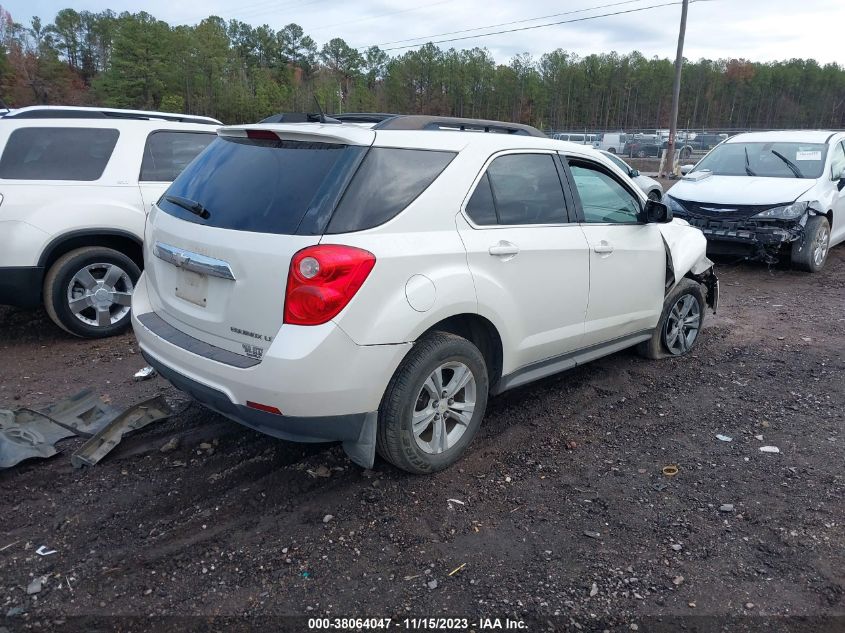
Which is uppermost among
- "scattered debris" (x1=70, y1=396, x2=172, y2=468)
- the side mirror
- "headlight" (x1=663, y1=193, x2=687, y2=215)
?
the side mirror

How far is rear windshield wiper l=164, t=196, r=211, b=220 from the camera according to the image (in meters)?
3.42

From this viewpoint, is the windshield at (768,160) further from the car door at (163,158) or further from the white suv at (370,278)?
the car door at (163,158)

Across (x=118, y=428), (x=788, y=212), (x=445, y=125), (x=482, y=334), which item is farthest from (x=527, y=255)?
(x=788, y=212)

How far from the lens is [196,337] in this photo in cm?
339

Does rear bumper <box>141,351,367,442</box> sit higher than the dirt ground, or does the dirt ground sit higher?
rear bumper <box>141,351,367,442</box>

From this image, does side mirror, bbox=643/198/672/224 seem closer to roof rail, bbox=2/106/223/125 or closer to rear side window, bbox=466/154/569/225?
rear side window, bbox=466/154/569/225

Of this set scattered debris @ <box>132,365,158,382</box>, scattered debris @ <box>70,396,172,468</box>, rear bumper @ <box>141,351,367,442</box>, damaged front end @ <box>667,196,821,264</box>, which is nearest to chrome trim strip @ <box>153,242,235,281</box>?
rear bumper @ <box>141,351,367,442</box>

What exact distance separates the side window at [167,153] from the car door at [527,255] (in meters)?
3.40

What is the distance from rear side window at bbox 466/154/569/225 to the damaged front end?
561cm

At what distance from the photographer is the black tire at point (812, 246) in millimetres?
8766

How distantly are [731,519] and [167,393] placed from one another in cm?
363

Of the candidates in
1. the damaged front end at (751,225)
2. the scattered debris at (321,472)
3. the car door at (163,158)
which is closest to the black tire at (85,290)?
the car door at (163,158)

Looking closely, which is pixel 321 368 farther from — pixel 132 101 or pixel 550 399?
pixel 132 101

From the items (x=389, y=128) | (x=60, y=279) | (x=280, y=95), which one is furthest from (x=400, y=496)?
(x=280, y=95)
